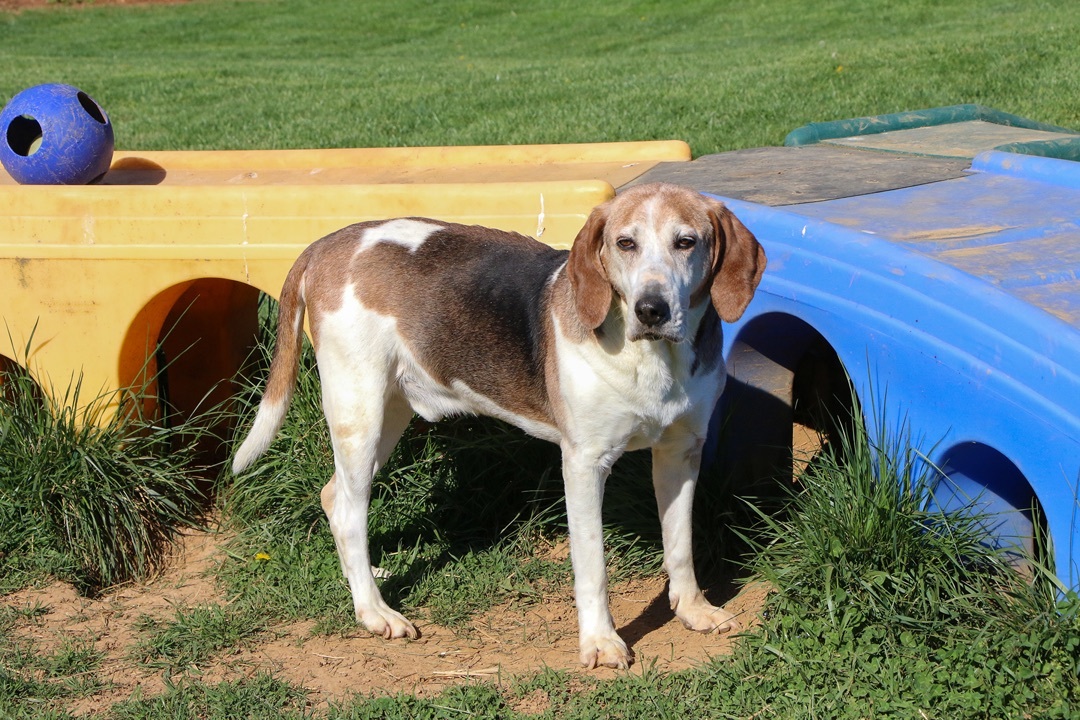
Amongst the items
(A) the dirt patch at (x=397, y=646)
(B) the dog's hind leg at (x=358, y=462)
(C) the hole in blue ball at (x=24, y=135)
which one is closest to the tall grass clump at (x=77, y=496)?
(A) the dirt patch at (x=397, y=646)

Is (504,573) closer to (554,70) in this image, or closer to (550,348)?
(550,348)

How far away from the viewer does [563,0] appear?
78.2 ft

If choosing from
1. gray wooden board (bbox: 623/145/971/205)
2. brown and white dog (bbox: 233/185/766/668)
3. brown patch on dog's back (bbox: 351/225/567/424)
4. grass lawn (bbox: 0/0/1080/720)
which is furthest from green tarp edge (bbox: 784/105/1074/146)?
brown patch on dog's back (bbox: 351/225/567/424)

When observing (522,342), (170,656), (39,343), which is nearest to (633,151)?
(522,342)

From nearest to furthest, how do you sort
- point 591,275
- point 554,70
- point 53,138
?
point 591,275 → point 53,138 → point 554,70

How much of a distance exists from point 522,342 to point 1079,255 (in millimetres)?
1913

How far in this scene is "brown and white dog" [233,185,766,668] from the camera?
3572 millimetres

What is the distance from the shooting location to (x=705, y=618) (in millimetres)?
4098

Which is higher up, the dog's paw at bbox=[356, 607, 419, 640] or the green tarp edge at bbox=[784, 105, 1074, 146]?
the green tarp edge at bbox=[784, 105, 1074, 146]

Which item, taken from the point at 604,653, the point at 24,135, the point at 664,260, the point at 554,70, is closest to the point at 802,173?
the point at 664,260

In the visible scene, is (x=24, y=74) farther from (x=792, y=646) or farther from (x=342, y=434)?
(x=792, y=646)

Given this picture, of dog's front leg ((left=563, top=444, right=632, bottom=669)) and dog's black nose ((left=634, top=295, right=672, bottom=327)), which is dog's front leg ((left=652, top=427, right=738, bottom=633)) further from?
dog's black nose ((left=634, top=295, right=672, bottom=327))

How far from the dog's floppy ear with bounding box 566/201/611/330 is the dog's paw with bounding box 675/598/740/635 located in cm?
119

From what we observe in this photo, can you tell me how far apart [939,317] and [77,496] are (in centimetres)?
359
